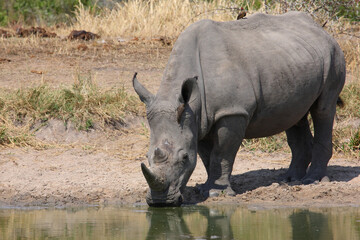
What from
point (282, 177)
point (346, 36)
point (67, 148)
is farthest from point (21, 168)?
point (346, 36)

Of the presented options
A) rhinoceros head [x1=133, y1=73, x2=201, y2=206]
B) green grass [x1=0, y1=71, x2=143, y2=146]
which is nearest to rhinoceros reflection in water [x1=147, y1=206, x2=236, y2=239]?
rhinoceros head [x1=133, y1=73, x2=201, y2=206]

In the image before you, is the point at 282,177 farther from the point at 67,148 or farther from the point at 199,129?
the point at 67,148

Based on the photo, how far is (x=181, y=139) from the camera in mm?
6652

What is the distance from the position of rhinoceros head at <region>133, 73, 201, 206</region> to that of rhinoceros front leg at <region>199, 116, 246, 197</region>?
1.06ft

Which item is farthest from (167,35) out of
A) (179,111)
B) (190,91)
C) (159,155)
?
(159,155)

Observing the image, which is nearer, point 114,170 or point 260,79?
point 260,79

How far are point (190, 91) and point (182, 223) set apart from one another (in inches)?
51.9

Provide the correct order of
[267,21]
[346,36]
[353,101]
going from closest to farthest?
[267,21]
[353,101]
[346,36]

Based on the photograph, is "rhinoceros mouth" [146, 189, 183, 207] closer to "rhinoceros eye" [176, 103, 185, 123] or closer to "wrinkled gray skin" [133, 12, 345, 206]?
"wrinkled gray skin" [133, 12, 345, 206]

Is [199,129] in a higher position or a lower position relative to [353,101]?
higher

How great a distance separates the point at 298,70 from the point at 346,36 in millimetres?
6163

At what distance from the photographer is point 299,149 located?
828 centimetres

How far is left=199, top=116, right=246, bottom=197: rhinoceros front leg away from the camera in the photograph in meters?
6.99

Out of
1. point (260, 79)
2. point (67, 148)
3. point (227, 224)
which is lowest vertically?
point (67, 148)
